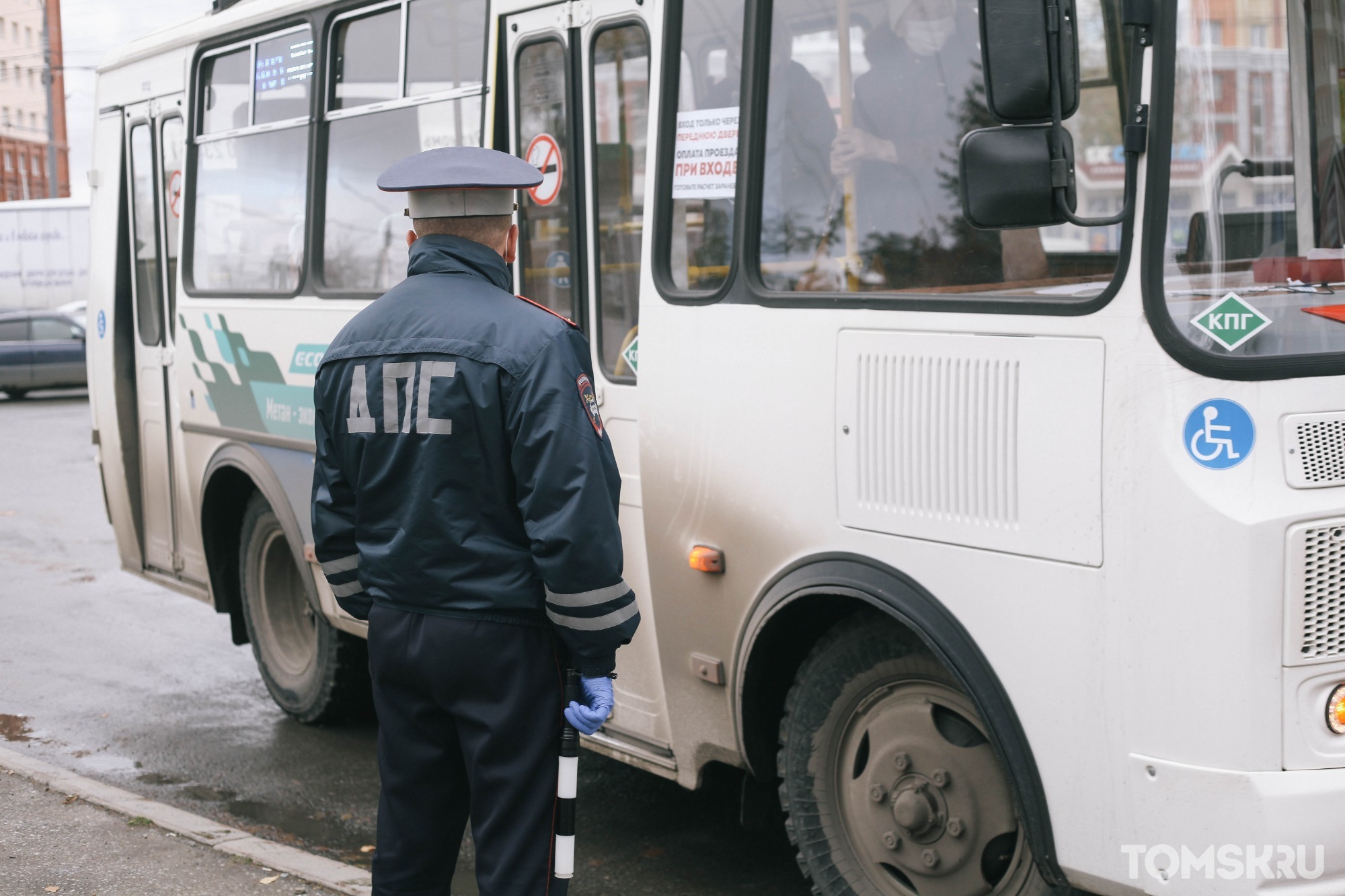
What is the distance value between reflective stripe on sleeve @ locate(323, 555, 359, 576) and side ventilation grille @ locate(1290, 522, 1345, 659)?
2.04m

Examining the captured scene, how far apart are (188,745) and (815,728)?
364 centimetres

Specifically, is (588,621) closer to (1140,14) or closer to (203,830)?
(1140,14)

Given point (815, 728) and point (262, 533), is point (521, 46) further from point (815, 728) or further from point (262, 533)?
point (262, 533)

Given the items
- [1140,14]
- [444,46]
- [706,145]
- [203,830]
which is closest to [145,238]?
[444,46]

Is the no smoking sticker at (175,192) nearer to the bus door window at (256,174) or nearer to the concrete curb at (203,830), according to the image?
the bus door window at (256,174)

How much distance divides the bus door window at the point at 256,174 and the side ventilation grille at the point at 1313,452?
4.40 meters

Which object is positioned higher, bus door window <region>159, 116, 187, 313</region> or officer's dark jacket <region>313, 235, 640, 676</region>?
bus door window <region>159, 116, 187, 313</region>

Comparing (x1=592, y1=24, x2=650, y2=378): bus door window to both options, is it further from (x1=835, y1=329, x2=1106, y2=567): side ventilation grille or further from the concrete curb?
the concrete curb

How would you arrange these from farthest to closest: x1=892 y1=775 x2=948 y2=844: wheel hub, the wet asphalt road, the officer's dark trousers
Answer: the wet asphalt road, x1=892 y1=775 x2=948 y2=844: wheel hub, the officer's dark trousers

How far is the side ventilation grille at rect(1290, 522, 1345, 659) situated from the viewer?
2947 mm

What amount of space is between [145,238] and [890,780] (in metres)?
5.36

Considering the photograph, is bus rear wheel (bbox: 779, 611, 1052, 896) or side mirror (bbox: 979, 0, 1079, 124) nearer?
side mirror (bbox: 979, 0, 1079, 124)

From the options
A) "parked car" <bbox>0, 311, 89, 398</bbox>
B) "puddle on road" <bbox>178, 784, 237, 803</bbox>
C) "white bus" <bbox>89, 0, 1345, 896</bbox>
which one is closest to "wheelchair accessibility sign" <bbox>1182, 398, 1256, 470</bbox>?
"white bus" <bbox>89, 0, 1345, 896</bbox>

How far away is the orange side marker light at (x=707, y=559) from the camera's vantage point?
4.13 m
